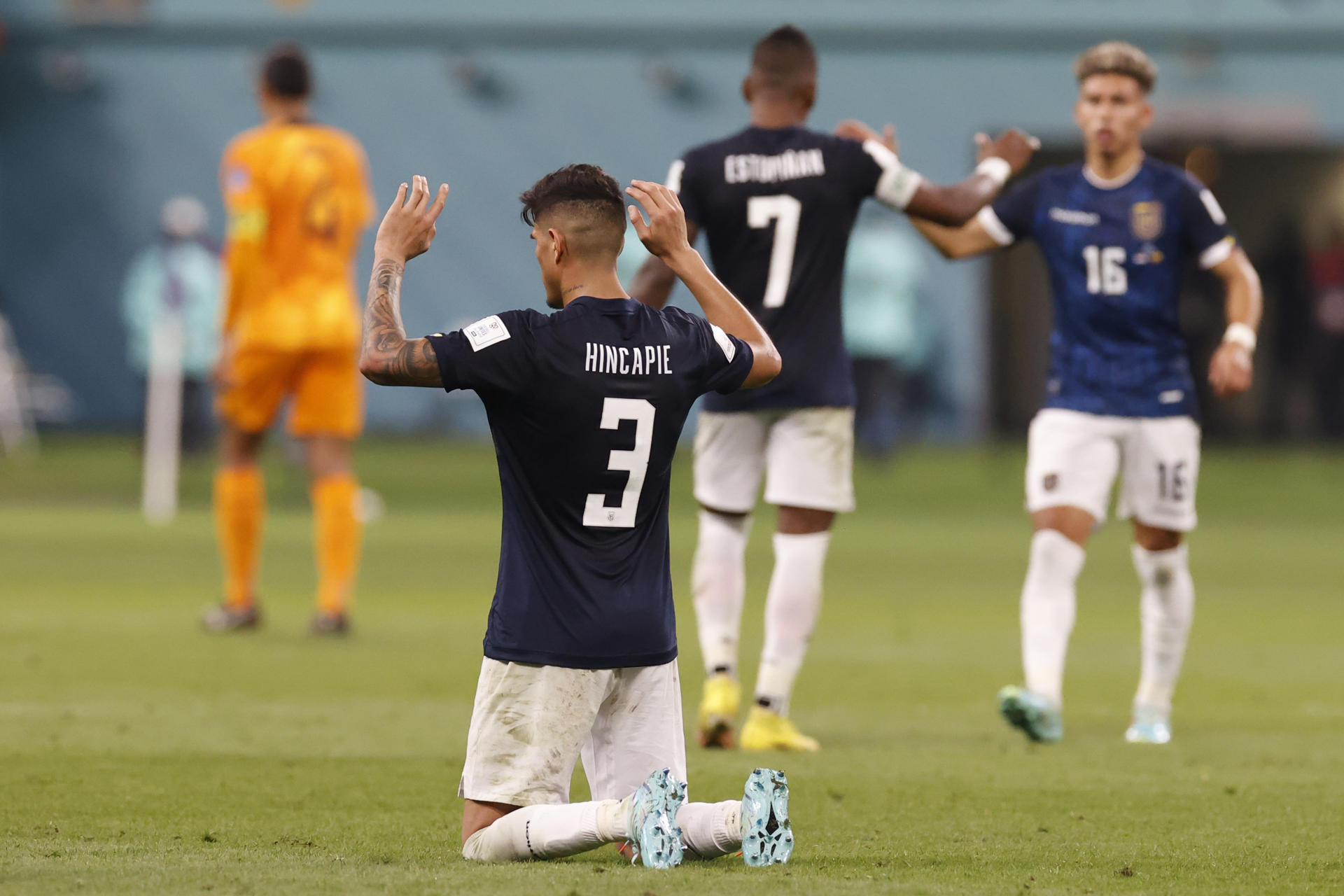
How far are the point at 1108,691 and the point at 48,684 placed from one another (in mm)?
4150

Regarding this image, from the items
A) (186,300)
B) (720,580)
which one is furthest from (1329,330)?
(720,580)

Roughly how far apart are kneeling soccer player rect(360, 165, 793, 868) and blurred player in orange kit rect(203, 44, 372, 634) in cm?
484

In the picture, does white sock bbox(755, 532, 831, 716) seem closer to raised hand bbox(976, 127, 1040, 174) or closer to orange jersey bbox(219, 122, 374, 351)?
raised hand bbox(976, 127, 1040, 174)

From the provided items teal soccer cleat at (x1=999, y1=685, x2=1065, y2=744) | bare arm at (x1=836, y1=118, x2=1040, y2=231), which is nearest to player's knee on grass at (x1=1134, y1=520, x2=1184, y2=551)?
teal soccer cleat at (x1=999, y1=685, x2=1065, y2=744)

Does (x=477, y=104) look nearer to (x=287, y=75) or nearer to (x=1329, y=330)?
(x=1329, y=330)

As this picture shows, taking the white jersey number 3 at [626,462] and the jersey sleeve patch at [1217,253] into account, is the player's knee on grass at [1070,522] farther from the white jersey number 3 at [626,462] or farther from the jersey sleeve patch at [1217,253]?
the white jersey number 3 at [626,462]

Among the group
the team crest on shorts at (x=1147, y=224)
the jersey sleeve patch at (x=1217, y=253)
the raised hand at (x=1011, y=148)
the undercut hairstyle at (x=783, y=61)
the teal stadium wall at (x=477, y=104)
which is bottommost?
the jersey sleeve patch at (x=1217, y=253)

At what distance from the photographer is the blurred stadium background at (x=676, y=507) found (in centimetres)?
509

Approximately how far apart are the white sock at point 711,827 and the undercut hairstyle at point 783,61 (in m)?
3.09

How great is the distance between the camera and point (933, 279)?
986 inches

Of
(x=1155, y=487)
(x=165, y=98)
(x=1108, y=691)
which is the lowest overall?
(x=1108, y=691)

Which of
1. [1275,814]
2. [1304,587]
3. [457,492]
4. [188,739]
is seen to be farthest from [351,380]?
[457,492]

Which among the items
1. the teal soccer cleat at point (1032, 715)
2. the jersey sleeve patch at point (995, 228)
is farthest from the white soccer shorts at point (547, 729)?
the jersey sleeve patch at point (995, 228)

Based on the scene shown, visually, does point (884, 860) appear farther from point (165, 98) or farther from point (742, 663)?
point (165, 98)
